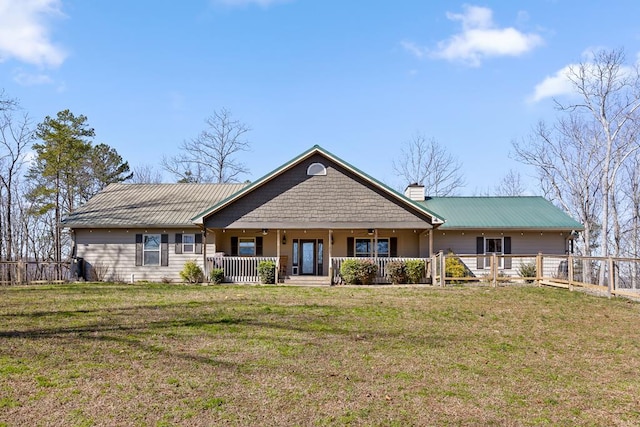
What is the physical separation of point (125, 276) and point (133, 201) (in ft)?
13.6

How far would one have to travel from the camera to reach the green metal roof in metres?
22.0

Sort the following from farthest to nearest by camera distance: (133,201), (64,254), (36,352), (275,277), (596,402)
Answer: (64,254), (133,201), (275,277), (36,352), (596,402)

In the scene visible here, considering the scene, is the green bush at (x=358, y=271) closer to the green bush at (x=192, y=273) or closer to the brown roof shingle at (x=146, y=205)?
the green bush at (x=192, y=273)

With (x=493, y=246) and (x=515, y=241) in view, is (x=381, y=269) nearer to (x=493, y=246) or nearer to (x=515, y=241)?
(x=493, y=246)

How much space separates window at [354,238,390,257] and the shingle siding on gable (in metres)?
2.50

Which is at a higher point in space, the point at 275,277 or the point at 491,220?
the point at 491,220

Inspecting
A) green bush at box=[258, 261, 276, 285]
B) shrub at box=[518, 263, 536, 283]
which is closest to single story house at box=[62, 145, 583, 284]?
green bush at box=[258, 261, 276, 285]

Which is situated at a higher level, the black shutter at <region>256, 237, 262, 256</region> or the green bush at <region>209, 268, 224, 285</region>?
the black shutter at <region>256, 237, 262, 256</region>

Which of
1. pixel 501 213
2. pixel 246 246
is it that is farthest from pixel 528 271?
pixel 246 246

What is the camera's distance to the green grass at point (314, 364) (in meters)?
5.62

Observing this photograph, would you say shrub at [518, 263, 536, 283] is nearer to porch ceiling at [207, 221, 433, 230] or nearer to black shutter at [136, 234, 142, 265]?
porch ceiling at [207, 221, 433, 230]

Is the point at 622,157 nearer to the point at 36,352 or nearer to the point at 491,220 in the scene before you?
the point at 491,220

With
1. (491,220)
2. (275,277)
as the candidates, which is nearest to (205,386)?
(275,277)

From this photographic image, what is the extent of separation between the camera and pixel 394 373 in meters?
6.98
